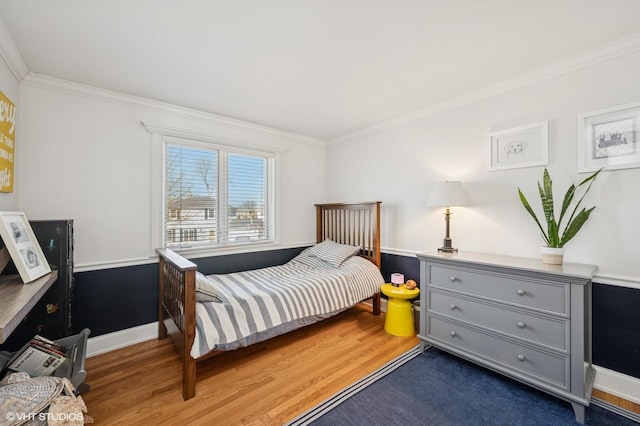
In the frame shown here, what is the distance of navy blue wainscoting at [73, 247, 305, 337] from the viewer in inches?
89.9

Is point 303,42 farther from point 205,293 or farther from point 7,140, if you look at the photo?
point 7,140

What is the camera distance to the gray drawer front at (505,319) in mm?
1647

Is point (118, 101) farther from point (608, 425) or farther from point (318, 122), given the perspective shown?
point (608, 425)

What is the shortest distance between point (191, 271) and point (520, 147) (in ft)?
9.25

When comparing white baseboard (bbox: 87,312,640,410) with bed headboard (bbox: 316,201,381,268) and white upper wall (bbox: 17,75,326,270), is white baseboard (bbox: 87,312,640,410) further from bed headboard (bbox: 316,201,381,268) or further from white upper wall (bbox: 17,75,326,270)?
bed headboard (bbox: 316,201,381,268)

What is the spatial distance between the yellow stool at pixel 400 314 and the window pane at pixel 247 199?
72.9 inches

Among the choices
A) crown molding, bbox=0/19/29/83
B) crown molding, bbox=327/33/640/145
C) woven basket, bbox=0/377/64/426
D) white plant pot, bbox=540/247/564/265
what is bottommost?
woven basket, bbox=0/377/64/426

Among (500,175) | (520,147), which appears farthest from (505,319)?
(520,147)

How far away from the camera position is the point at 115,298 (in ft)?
7.97

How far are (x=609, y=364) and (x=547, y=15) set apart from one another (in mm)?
2380

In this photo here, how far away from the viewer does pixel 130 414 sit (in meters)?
1.62

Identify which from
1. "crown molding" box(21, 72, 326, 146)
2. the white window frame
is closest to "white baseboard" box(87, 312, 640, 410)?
the white window frame

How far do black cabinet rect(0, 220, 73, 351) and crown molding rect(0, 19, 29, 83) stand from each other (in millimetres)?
1130

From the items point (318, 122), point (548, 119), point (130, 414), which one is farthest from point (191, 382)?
point (548, 119)
